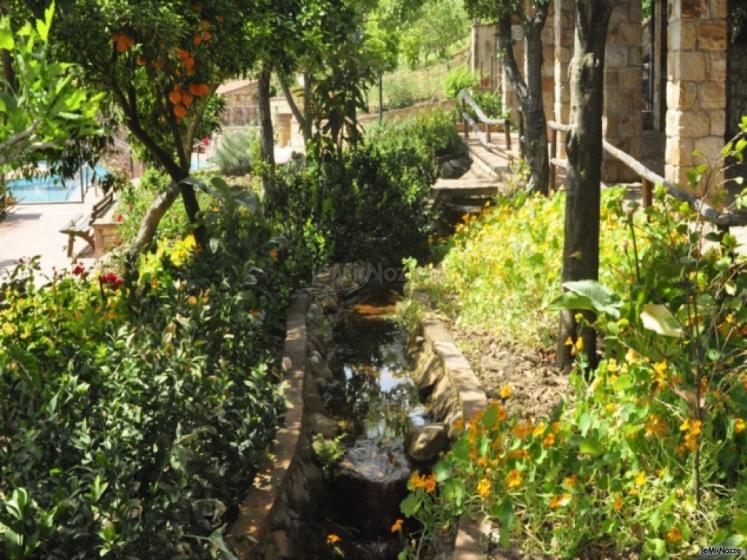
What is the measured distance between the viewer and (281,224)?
34.4 ft

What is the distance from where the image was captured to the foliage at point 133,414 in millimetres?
3596

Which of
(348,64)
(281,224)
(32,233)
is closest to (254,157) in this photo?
(32,233)

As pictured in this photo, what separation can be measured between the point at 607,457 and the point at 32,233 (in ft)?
50.0

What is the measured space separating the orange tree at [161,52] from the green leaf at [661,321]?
12.1 ft

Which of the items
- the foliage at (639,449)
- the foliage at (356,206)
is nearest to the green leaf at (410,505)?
the foliage at (639,449)

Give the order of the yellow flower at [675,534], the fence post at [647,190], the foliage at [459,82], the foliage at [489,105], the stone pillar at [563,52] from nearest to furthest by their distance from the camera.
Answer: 1. the yellow flower at [675,534]
2. the fence post at [647,190]
3. the stone pillar at [563,52]
4. the foliage at [489,105]
5. the foliage at [459,82]

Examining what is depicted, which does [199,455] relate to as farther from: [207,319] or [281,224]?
[281,224]

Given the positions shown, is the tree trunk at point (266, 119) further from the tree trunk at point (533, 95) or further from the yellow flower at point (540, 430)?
the yellow flower at point (540, 430)

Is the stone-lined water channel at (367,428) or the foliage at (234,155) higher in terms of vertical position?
the foliage at (234,155)

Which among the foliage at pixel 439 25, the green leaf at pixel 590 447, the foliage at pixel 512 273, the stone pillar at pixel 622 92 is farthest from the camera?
the foliage at pixel 439 25

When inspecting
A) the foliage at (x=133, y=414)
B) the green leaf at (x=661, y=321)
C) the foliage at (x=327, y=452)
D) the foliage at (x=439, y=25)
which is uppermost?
the foliage at (x=439, y=25)

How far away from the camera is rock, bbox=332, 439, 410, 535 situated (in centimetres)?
646

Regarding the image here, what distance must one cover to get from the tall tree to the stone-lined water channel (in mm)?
2828

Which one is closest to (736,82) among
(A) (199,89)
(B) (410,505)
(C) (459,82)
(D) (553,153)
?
(D) (553,153)
